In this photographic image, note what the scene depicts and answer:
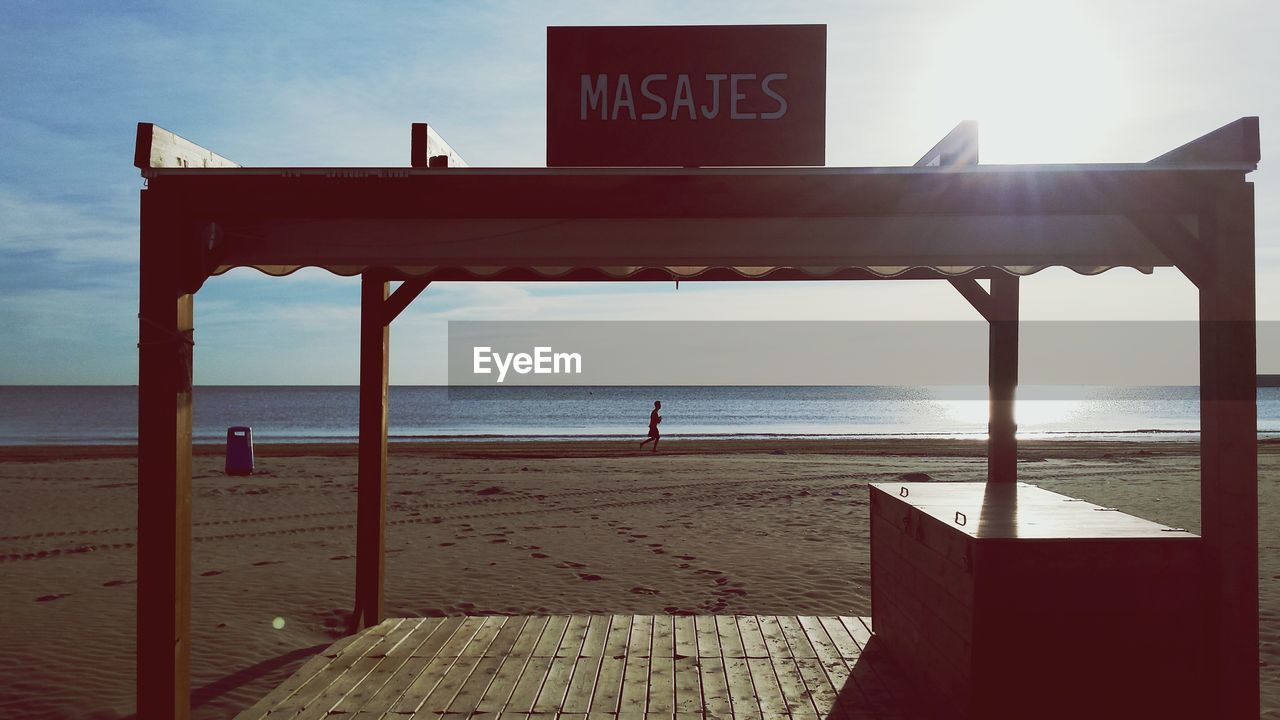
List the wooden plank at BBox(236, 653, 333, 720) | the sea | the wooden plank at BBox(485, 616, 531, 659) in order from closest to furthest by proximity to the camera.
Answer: the wooden plank at BBox(236, 653, 333, 720) → the wooden plank at BBox(485, 616, 531, 659) → the sea

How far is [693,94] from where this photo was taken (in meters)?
4.56

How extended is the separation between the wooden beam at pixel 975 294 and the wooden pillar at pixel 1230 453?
2462 mm

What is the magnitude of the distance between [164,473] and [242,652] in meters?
2.97

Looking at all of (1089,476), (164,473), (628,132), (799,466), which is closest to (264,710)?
(164,473)

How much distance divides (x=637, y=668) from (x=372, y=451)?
2726mm

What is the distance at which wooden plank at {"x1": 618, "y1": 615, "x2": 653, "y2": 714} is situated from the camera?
181 inches

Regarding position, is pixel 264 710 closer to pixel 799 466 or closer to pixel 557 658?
pixel 557 658

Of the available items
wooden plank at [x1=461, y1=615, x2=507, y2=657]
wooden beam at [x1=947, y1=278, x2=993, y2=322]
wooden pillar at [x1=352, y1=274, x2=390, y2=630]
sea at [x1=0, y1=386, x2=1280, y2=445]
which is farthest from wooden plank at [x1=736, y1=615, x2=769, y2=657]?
sea at [x1=0, y1=386, x2=1280, y2=445]

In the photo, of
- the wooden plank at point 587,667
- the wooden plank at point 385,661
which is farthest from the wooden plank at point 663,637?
the wooden plank at point 385,661

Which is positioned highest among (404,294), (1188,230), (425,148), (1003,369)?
(425,148)

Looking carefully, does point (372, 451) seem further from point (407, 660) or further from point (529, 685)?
point (529, 685)

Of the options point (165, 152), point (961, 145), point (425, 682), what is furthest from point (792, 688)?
point (165, 152)

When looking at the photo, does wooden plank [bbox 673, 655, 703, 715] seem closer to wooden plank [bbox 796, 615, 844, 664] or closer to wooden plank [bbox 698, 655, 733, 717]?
wooden plank [bbox 698, 655, 733, 717]

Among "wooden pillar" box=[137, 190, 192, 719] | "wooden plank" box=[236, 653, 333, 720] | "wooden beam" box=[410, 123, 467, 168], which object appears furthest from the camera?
"wooden beam" box=[410, 123, 467, 168]
